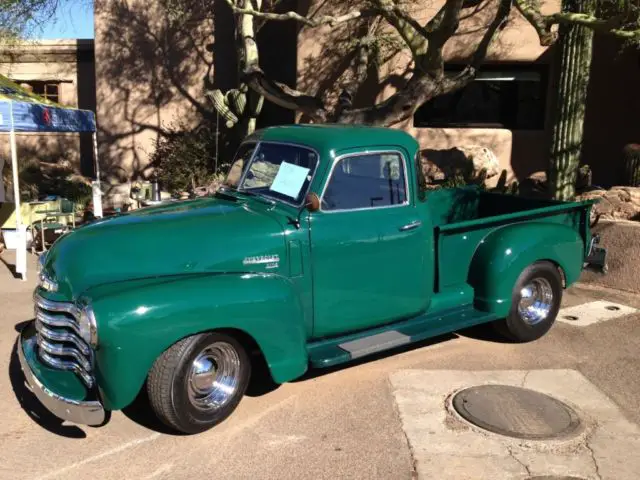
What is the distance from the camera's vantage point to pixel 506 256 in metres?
5.18

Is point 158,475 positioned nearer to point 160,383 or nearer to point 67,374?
point 160,383

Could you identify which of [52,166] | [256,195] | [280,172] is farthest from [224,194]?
[52,166]

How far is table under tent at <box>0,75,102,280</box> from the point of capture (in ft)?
25.2

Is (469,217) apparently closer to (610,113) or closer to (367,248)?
(367,248)

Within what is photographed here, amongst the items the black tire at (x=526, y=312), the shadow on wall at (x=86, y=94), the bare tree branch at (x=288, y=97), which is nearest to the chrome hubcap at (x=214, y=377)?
the black tire at (x=526, y=312)

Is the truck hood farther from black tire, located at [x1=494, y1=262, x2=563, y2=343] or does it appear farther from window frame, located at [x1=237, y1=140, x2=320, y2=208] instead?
black tire, located at [x1=494, y1=262, x2=563, y2=343]

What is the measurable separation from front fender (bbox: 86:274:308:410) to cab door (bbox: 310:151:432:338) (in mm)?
428

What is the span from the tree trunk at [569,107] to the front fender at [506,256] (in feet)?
11.6

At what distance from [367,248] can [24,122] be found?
6115 millimetres

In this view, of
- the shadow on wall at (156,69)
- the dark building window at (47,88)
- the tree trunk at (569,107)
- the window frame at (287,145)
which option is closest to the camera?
the window frame at (287,145)

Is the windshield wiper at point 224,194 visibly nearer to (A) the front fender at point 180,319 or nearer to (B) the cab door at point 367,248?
(B) the cab door at point 367,248

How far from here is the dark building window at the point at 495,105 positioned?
12.4m

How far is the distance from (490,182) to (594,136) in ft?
8.95

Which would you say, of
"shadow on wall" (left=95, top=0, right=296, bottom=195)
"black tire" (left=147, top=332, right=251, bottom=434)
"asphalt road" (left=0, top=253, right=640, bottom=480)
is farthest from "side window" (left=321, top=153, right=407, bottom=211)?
"shadow on wall" (left=95, top=0, right=296, bottom=195)
